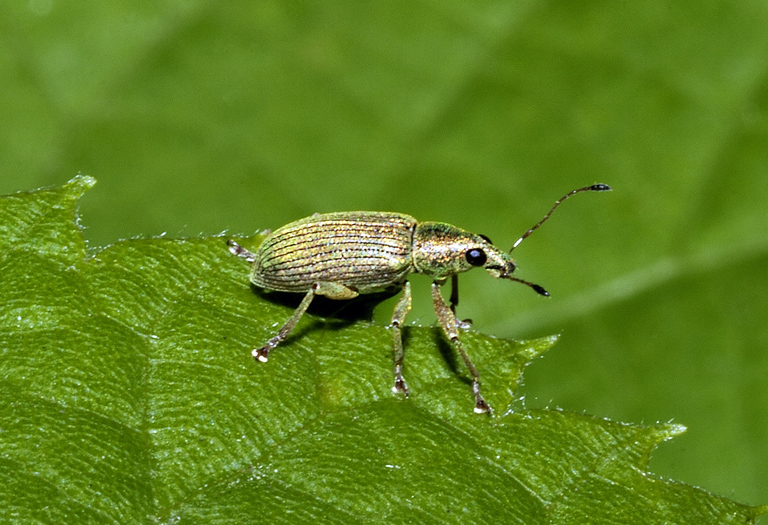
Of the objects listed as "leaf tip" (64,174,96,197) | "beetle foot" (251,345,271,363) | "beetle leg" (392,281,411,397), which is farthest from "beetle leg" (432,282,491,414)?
"leaf tip" (64,174,96,197)

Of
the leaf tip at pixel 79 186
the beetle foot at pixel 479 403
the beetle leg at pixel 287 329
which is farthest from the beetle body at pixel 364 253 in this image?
the beetle foot at pixel 479 403

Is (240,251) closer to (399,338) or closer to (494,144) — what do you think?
(399,338)

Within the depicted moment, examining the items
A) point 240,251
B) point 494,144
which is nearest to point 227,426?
point 240,251

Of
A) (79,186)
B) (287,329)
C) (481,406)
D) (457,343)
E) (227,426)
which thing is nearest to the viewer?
(227,426)

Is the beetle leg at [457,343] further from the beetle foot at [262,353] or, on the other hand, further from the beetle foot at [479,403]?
the beetle foot at [262,353]

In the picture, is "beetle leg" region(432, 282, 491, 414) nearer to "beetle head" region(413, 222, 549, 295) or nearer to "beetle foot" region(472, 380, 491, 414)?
"beetle foot" region(472, 380, 491, 414)
